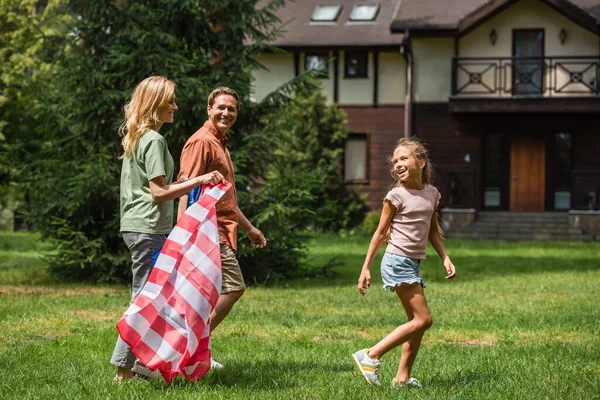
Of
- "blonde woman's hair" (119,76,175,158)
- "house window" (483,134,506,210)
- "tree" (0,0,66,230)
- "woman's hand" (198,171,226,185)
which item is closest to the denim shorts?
"woman's hand" (198,171,226,185)

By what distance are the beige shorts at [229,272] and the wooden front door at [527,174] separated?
1003 inches

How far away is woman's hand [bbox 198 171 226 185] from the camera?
656cm

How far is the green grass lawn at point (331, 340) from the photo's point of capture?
661 centimetres

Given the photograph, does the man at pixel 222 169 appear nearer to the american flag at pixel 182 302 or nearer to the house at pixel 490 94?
the american flag at pixel 182 302

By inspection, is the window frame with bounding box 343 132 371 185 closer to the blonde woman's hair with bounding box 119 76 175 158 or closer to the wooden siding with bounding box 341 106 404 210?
the wooden siding with bounding box 341 106 404 210

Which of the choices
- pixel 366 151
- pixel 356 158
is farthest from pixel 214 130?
pixel 356 158

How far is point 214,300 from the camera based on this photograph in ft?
21.7

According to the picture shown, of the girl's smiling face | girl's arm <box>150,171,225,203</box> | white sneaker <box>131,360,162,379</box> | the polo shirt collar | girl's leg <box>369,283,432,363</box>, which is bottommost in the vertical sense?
white sneaker <box>131,360,162,379</box>

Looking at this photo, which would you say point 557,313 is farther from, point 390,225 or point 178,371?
point 178,371

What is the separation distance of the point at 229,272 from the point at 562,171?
26.2 meters

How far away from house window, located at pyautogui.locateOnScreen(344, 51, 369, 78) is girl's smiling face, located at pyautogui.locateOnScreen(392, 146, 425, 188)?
2681cm

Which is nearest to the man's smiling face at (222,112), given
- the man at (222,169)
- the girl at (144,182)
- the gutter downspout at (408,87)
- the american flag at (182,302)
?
the man at (222,169)

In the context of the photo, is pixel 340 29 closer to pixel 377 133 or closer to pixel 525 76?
pixel 377 133

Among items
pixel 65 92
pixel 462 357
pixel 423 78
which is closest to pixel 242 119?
pixel 65 92
